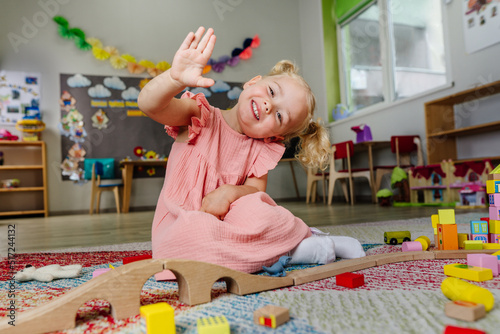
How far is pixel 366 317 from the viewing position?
0.49m

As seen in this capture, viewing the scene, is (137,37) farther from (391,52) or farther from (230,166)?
(230,166)

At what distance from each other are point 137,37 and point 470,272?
15.3 ft

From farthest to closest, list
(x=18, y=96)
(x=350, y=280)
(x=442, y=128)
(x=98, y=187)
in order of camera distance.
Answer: (x=18, y=96), (x=98, y=187), (x=442, y=128), (x=350, y=280)

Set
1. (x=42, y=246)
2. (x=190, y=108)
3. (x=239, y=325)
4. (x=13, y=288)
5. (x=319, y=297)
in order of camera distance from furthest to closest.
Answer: (x=42, y=246)
(x=190, y=108)
(x=13, y=288)
(x=319, y=297)
(x=239, y=325)

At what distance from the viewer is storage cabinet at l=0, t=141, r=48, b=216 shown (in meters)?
4.09

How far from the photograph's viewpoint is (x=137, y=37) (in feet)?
15.2

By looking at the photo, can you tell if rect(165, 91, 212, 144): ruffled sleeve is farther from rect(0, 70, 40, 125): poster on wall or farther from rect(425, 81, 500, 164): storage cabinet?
rect(0, 70, 40, 125): poster on wall

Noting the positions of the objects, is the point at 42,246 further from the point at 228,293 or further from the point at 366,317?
the point at 366,317

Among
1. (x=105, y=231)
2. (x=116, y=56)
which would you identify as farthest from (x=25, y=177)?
(x=105, y=231)

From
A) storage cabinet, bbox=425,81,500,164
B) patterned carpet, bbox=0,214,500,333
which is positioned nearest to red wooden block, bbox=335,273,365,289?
patterned carpet, bbox=0,214,500,333

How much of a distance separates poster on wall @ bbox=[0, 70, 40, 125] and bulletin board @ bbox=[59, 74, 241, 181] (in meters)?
0.27

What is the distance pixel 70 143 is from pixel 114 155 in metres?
0.48

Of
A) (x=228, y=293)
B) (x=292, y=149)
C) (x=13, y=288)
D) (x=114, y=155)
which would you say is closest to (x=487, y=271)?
(x=228, y=293)

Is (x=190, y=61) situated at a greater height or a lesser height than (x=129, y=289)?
greater
